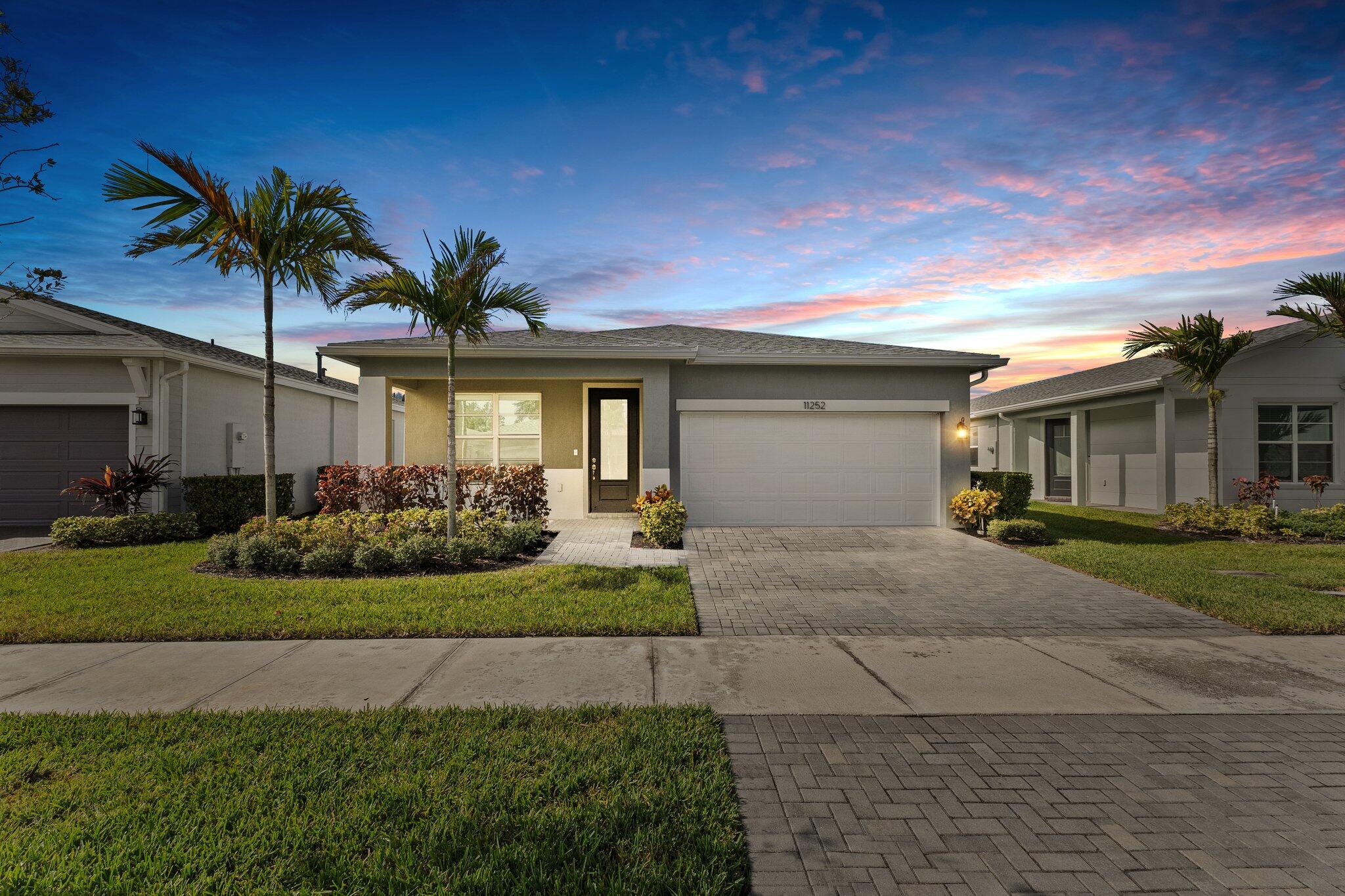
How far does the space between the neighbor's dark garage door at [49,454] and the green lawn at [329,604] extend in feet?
15.0

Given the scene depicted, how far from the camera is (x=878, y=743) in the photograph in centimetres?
347

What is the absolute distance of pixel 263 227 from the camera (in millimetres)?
8094

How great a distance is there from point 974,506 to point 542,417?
845 centimetres

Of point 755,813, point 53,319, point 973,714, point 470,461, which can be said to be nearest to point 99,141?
point 53,319

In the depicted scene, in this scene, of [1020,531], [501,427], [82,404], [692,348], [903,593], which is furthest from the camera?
[501,427]

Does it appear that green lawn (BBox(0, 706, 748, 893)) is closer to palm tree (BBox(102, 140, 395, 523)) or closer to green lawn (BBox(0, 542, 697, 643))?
green lawn (BBox(0, 542, 697, 643))

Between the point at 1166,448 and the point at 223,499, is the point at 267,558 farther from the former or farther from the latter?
the point at 1166,448

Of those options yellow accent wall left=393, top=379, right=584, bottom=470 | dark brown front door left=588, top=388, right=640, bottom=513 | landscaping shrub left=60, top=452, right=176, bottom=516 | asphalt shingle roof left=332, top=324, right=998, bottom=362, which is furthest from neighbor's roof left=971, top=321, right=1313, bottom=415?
landscaping shrub left=60, top=452, right=176, bottom=516

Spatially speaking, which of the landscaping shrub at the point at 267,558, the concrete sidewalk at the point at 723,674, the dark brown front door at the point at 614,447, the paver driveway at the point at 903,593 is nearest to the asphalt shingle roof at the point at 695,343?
the dark brown front door at the point at 614,447

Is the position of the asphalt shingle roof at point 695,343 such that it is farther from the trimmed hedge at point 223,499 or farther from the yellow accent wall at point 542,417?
the trimmed hedge at point 223,499

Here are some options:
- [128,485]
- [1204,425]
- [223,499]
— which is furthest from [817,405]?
[128,485]

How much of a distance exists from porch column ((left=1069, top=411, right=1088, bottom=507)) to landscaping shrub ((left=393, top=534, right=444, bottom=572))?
18.6 m

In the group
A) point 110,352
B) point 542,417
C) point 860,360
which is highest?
point 110,352

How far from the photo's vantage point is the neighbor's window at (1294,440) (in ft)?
47.7
